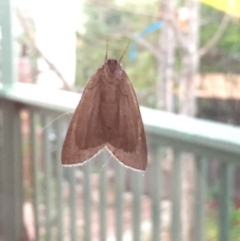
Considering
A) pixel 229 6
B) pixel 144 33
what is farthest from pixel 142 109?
pixel 229 6

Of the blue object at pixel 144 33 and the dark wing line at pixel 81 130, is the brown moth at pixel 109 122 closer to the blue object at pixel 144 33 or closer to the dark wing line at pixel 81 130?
the dark wing line at pixel 81 130

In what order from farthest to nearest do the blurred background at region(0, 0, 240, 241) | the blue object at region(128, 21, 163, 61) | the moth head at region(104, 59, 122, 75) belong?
the blue object at region(128, 21, 163, 61), the blurred background at region(0, 0, 240, 241), the moth head at region(104, 59, 122, 75)

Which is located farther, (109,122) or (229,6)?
(229,6)

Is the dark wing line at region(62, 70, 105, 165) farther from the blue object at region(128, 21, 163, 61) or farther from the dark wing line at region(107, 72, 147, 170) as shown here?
the blue object at region(128, 21, 163, 61)

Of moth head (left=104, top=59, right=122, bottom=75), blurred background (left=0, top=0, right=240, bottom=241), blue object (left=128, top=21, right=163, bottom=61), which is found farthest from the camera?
blue object (left=128, top=21, right=163, bottom=61)

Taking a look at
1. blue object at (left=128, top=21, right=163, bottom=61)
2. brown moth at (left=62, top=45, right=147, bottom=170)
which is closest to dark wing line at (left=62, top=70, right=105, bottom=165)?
brown moth at (left=62, top=45, right=147, bottom=170)

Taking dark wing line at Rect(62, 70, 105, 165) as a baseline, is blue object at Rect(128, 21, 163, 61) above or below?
above

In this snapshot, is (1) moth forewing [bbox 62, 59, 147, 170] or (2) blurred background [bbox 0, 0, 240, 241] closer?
(1) moth forewing [bbox 62, 59, 147, 170]

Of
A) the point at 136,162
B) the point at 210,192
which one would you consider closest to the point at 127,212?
the point at 210,192

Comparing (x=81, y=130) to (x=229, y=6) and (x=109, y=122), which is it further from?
(x=229, y=6)

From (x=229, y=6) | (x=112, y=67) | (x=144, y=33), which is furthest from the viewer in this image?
(x=144, y=33)
